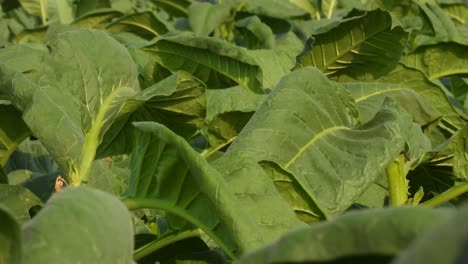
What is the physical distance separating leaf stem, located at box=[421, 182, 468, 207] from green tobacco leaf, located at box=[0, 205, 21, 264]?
90cm

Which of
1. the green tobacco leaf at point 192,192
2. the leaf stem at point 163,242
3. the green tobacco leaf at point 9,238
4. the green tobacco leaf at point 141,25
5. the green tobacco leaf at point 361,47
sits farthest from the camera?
the green tobacco leaf at point 141,25

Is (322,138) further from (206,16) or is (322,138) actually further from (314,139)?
(206,16)

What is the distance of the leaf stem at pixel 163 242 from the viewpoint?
133cm

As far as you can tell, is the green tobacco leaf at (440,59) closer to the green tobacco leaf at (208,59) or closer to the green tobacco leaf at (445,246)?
the green tobacco leaf at (208,59)

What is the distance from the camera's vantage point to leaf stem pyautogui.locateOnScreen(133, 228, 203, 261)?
1.33 metres

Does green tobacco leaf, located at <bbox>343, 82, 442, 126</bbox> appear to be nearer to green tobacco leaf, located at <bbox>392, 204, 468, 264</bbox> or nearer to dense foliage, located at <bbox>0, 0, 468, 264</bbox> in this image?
dense foliage, located at <bbox>0, 0, 468, 264</bbox>

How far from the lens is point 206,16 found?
339cm

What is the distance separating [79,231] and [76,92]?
0.80 meters

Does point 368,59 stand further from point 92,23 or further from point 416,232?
point 416,232

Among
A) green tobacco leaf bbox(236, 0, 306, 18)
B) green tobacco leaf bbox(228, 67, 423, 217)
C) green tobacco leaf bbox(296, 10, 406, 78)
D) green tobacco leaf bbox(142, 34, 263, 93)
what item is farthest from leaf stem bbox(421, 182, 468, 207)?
green tobacco leaf bbox(236, 0, 306, 18)

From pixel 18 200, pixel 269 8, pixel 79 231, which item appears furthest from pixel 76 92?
pixel 269 8

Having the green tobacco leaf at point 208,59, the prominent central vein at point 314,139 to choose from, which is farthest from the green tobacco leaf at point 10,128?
the green tobacco leaf at point 208,59

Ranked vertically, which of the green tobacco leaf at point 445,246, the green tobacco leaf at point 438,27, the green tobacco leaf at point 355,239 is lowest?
the green tobacco leaf at point 438,27

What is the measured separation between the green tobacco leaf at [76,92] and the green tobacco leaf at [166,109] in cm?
4
